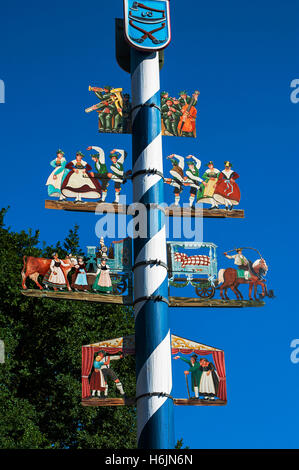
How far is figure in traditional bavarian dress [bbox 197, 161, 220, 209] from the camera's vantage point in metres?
13.3

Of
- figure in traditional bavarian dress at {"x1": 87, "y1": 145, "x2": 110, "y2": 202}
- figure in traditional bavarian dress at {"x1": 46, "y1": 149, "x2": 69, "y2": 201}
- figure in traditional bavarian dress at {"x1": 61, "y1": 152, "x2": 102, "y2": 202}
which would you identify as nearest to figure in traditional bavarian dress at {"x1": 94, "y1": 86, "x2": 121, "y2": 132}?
figure in traditional bavarian dress at {"x1": 87, "y1": 145, "x2": 110, "y2": 202}

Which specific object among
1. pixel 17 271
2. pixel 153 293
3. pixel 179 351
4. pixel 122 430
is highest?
pixel 17 271

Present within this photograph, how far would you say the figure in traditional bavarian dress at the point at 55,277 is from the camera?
12.0 metres

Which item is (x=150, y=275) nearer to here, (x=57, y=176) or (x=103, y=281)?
(x=103, y=281)

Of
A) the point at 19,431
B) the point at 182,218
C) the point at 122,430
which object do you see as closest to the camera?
the point at 182,218

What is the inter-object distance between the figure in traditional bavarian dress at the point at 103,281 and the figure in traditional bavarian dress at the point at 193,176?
2210 mm

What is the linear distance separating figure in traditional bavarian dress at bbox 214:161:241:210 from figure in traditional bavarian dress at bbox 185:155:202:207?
0.40 metres

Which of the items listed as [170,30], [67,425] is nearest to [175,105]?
[170,30]

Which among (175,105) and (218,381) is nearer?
(218,381)

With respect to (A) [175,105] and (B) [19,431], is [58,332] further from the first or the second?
(A) [175,105]

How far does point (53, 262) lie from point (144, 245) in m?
1.68

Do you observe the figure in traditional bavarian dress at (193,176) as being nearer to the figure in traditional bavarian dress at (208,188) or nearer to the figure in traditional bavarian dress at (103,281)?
the figure in traditional bavarian dress at (208,188)

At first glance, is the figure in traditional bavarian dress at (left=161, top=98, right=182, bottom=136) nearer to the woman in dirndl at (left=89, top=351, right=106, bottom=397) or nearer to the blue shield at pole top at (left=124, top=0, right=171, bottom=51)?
the blue shield at pole top at (left=124, top=0, right=171, bottom=51)

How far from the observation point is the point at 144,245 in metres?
12.0
